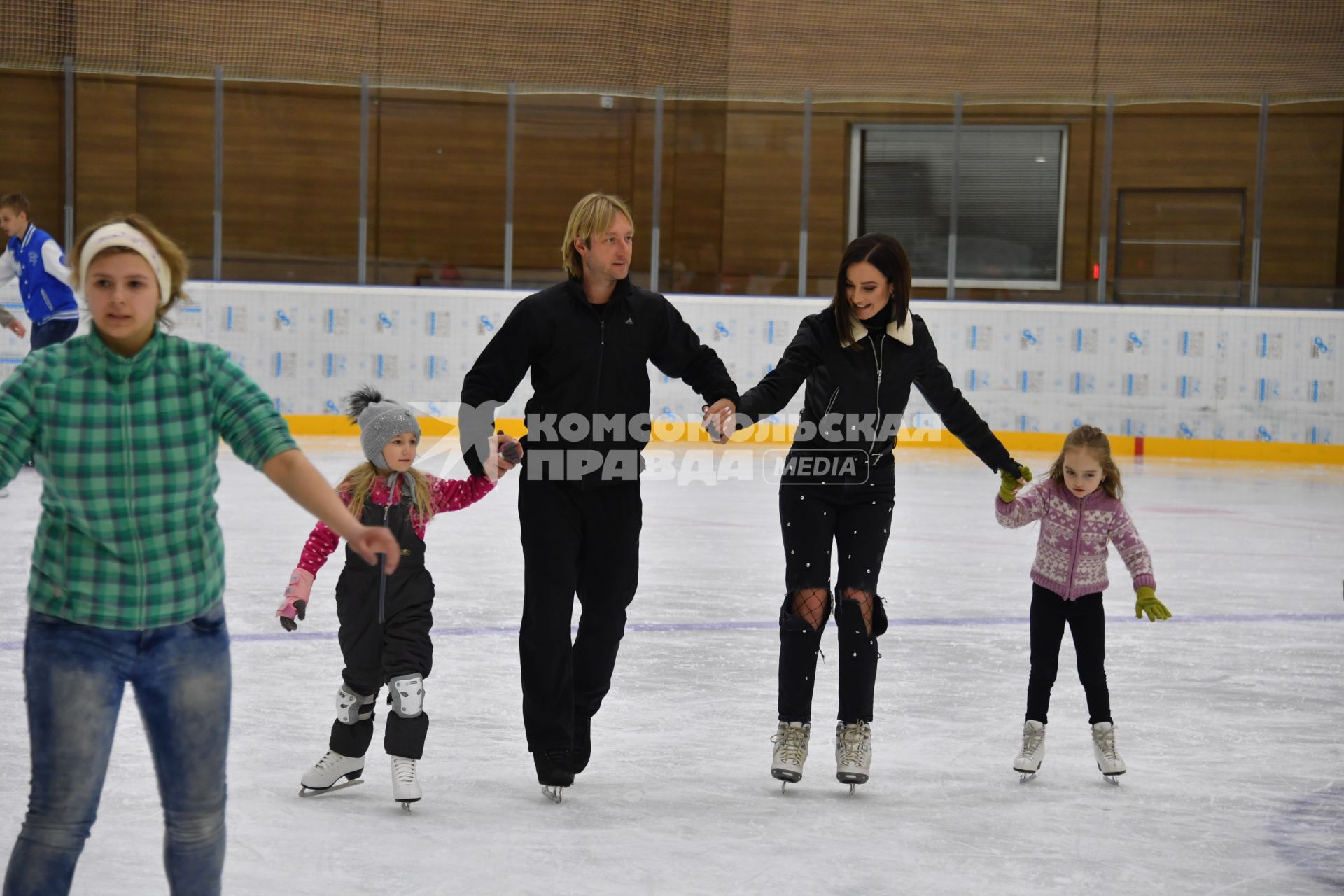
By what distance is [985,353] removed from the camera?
1369cm

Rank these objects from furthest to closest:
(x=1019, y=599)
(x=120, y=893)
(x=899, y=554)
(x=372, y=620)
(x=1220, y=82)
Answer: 1. (x=1220, y=82)
2. (x=899, y=554)
3. (x=1019, y=599)
4. (x=372, y=620)
5. (x=120, y=893)

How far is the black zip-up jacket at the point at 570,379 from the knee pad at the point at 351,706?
59cm

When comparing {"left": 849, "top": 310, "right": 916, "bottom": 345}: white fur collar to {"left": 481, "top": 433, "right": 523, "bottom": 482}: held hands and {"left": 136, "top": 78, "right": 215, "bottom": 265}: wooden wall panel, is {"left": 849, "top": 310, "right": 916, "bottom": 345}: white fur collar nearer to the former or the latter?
{"left": 481, "top": 433, "right": 523, "bottom": 482}: held hands

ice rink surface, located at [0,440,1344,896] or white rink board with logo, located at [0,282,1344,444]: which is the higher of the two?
white rink board with logo, located at [0,282,1344,444]

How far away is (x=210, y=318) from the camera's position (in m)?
13.4

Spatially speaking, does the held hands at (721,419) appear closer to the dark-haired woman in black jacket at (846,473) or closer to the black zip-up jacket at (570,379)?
the dark-haired woman in black jacket at (846,473)

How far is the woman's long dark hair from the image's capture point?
149 inches

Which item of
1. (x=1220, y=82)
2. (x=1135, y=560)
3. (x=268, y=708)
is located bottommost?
(x=268, y=708)

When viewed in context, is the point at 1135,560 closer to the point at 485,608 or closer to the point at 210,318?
the point at 485,608

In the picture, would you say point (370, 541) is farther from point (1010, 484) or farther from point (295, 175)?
point (295, 175)

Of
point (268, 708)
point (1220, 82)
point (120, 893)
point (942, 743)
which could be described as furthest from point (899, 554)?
point (1220, 82)

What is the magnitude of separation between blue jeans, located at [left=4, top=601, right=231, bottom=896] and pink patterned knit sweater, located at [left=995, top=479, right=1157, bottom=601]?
2184 millimetres

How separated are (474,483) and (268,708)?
119cm

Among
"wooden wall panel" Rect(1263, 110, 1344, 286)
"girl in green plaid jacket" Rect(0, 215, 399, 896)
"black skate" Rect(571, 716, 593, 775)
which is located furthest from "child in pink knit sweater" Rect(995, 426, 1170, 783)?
"wooden wall panel" Rect(1263, 110, 1344, 286)
